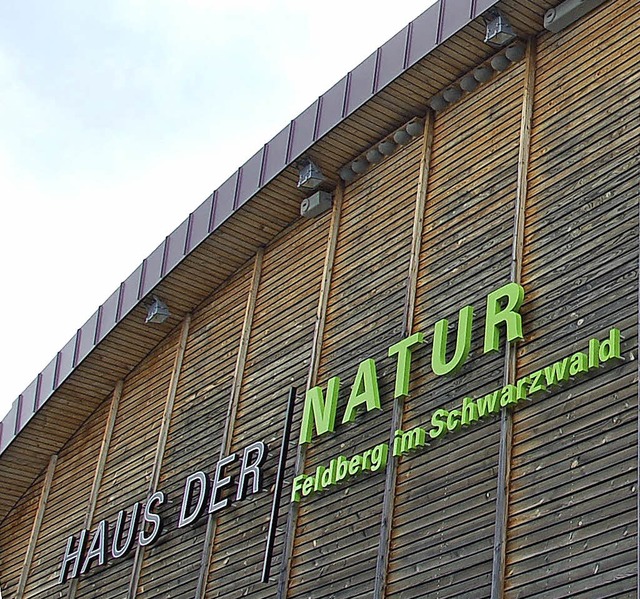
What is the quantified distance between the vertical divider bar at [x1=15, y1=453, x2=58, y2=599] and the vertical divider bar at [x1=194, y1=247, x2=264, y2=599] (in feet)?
17.9

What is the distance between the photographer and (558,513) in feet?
42.8

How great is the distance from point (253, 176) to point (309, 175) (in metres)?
1.14

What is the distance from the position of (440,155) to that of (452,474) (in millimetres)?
4799

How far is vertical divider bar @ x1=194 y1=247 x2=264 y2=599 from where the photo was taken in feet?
59.2

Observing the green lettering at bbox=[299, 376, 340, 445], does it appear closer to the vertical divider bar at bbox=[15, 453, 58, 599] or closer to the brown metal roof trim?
the brown metal roof trim

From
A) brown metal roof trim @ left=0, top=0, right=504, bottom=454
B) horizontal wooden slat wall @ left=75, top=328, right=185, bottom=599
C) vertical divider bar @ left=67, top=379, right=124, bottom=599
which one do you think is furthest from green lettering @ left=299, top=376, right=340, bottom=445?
vertical divider bar @ left=67, top=379, right=124, bottom=599

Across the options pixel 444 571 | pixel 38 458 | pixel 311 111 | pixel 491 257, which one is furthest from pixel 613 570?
pixel 38 458

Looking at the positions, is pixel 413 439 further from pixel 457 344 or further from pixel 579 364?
pixel 579 364

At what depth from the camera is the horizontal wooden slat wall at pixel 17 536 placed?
2295cm

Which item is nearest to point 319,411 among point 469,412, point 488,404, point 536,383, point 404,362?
point 404,362

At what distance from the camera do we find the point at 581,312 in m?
14.0

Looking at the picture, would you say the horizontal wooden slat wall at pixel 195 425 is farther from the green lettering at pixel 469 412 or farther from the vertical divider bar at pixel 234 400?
the green lettering at pixel 469 412

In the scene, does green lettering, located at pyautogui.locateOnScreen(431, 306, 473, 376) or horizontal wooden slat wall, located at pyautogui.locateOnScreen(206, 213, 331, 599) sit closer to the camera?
green lettering, located at pyautogui.locateOnScreen(431, 306, 473, 376)

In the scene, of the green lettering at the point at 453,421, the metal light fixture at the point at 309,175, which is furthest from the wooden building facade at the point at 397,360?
the metal light fixture at the point at 309,175
